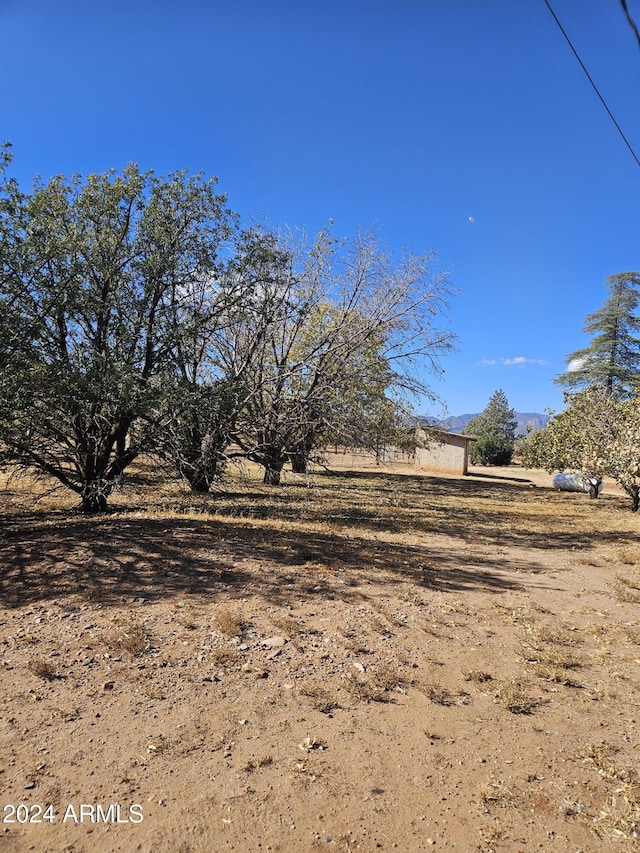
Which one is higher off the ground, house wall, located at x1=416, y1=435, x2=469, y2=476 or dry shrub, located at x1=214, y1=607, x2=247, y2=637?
house wall, located at x1=416, y1=435, x2=469, y2=476

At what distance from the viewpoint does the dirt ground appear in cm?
216

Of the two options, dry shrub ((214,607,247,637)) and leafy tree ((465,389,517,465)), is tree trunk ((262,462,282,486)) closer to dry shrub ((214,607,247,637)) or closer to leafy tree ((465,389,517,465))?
dry shrub ((214,607,247,637))

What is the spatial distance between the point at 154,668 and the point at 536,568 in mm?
5415

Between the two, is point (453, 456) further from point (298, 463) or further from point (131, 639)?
point (131, 639)

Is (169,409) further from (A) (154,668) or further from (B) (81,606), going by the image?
(A) (154,668)

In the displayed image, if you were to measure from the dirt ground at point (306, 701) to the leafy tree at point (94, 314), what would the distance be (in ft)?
5.96

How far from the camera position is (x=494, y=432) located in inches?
2196

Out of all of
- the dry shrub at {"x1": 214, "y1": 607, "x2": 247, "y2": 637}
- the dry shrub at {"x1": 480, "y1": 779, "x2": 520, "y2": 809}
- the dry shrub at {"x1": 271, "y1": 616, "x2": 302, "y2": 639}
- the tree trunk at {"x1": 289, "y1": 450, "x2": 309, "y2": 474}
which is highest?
the tree trunk at {"x1": 289, "y1": 450, "x2": 309, "y2": 474}

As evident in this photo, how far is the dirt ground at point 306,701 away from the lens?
2164 mm

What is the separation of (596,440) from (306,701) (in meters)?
15.1

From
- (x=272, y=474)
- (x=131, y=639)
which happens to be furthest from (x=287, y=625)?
(x=272, y=474)

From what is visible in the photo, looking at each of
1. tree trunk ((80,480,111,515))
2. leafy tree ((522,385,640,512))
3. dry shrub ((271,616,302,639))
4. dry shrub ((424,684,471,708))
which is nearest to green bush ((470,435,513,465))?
leafy tree ((522,385,640,512))

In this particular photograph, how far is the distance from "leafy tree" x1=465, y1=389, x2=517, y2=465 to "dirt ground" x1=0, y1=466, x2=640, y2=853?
1400 inches

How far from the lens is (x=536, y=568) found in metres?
6.91
